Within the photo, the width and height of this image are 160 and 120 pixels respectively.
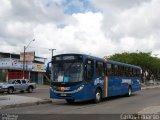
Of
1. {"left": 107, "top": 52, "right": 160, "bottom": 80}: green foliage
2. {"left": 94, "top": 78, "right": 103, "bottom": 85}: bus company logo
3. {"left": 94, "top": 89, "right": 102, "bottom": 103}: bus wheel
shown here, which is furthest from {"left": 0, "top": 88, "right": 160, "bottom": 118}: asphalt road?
{"left": 107, "top": 52, "right": 160, "bottom": 80}: green foliage

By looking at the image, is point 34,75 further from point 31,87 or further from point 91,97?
point 91,97

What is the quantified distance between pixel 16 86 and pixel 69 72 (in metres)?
18.7

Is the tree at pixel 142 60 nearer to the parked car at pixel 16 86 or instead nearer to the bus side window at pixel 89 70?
the parked car at pixel 16 86

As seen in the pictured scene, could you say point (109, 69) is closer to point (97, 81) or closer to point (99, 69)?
point (99, 69)

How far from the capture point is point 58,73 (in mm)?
22453

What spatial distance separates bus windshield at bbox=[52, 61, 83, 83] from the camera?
21.9 meters

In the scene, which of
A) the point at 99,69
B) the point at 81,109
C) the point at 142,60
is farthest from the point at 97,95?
the point at 142,60

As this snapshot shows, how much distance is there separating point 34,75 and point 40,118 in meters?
59.6

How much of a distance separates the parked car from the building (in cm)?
2141

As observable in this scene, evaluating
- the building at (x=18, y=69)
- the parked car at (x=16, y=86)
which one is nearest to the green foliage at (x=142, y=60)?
the building at (x=18, y=69)

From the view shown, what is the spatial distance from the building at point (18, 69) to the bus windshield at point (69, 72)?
40.7 m

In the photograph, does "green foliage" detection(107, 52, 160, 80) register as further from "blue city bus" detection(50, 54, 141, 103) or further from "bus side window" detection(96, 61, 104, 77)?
"blue city bus" detection(50, 54, 141, 103)

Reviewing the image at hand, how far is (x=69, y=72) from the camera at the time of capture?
22016 millimetres

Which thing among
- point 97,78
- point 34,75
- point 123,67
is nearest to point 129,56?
point 34,75
